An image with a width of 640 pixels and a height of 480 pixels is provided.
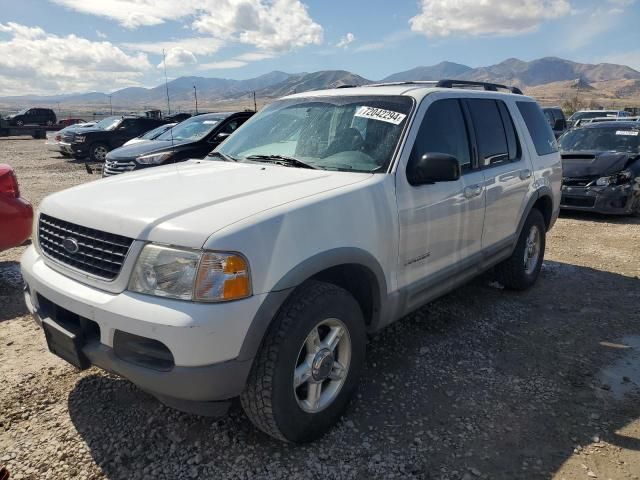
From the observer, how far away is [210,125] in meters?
9.70

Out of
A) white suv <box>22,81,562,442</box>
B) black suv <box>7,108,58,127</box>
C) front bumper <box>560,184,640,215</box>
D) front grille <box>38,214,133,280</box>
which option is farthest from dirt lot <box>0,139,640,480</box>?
black suv <box>7,108,58,127</box>

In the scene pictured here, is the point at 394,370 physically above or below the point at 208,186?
below

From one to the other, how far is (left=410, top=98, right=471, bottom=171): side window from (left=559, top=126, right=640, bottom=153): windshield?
23.2 feet

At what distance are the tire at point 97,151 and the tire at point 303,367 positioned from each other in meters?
16.3

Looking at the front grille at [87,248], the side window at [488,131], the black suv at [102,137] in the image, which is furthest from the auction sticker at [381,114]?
the black suv at [102,137]

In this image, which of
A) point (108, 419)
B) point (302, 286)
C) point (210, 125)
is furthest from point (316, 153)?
point (210, 125)

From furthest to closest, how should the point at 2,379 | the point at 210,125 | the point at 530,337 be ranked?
the point at 210,125
the point at 530,337
the point at 2,379

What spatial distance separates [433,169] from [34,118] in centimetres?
3400

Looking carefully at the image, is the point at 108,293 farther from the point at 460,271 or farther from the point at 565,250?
the point at 565,250

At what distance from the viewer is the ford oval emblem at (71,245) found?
2471 mm

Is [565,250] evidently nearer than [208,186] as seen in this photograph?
No

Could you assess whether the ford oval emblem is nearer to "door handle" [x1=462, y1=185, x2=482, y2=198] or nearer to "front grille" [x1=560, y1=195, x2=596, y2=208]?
"door handle" [x1=462, y1=185, x2=482, y2=198]

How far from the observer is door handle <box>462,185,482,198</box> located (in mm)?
3586

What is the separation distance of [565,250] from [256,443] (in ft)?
18.3
